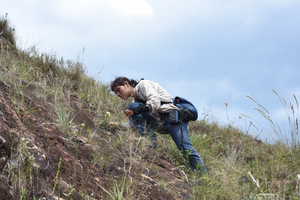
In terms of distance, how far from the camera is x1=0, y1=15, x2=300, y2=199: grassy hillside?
176cm

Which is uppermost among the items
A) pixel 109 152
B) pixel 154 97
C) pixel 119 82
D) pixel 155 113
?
pixel 119 82

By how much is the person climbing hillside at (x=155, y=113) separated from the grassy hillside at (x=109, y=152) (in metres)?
0.24

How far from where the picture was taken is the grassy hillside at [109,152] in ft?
5.79

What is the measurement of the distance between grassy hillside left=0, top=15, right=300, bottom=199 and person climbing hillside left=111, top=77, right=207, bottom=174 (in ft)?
0.80

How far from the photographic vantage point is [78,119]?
3.49 meters

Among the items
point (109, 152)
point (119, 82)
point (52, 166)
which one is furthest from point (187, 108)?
point (52, 166)

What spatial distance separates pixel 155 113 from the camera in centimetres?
386

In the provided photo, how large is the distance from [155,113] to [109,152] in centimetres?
151

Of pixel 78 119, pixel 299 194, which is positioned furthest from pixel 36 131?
pixel 299 194

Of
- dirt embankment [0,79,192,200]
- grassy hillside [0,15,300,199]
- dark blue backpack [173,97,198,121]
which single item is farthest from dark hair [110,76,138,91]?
dirt embankment [0,79,192,200]

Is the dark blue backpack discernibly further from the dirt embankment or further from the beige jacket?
the dirt embankment

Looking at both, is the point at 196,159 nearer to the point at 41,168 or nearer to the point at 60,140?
the point at 60,140

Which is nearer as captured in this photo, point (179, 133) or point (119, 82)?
point (179, 133)

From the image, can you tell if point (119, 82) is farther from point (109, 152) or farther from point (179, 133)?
point (109, 152)
